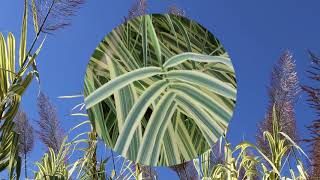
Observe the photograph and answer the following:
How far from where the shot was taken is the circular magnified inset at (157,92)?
159cm

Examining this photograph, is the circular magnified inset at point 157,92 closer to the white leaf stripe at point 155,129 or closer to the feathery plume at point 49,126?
the white leaf stripe at point 155,129

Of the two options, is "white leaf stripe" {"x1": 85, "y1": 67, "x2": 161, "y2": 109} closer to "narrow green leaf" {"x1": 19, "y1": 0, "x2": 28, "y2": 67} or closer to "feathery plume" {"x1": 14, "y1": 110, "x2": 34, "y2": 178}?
"narrow green leaf" {"x1": 19, "y1": 0, "x2": 28, "y2": 67}

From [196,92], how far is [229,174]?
28 cm

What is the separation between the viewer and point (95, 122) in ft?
5.28

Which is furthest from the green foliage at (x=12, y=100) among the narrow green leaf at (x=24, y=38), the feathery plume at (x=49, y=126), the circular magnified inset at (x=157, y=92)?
the feathery plume at (x=49, y=126)

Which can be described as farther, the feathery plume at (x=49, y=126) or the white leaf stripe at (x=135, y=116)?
the feathery plume at (x=49, y=126)

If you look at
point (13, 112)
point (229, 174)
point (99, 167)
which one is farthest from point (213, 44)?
point (13, 112)

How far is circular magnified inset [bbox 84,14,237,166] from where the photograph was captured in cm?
159

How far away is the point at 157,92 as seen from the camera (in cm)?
160

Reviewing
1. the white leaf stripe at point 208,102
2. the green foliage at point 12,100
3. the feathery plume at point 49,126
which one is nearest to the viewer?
the green foliage at point 12,100

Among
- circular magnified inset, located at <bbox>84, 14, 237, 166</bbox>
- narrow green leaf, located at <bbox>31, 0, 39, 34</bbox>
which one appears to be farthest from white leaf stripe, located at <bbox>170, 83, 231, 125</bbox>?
narrow green leaf, located at <bbox>31, 0, 39, 34</bbox>

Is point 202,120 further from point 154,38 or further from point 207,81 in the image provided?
point 154,38

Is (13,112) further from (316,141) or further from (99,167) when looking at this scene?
(316,141)

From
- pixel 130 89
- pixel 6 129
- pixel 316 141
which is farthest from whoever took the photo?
pixel 130 89
